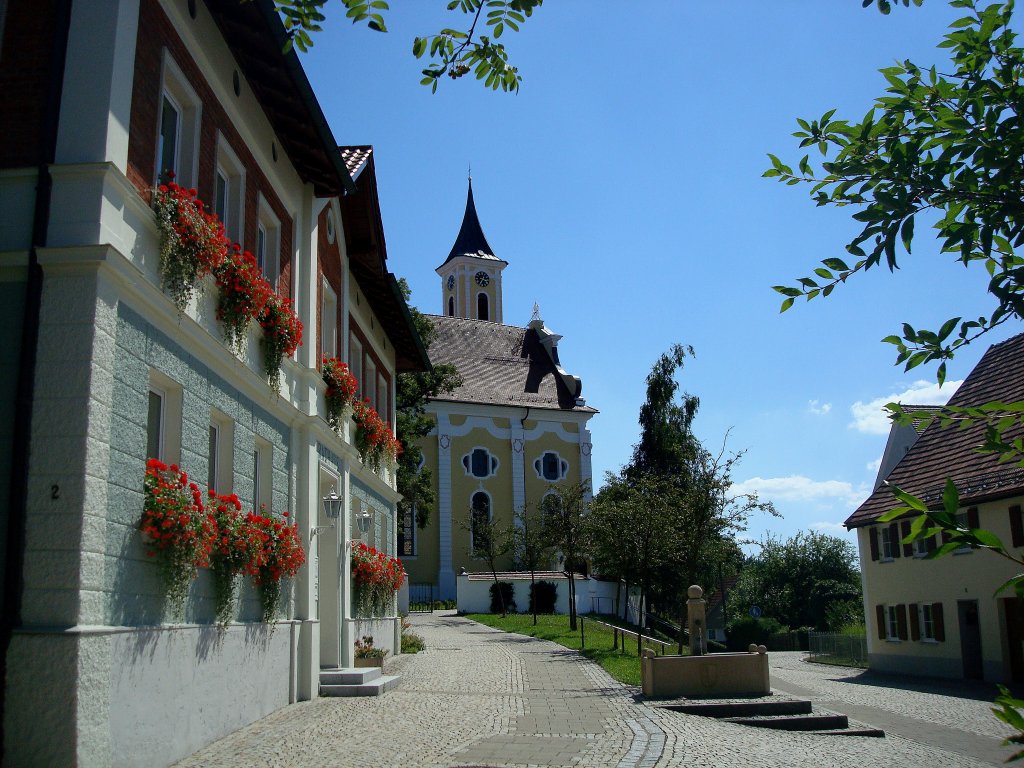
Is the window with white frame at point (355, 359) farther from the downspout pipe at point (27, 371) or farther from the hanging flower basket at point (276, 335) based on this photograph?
the downspout pipe at point (27, 371)

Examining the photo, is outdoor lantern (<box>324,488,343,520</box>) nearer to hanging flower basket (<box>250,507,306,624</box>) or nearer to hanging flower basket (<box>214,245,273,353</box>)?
hanging flower basket (<box>250,507,306,624</box>)

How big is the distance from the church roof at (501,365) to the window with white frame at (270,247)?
41.1 m

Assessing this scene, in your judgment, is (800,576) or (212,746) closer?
(212,746)

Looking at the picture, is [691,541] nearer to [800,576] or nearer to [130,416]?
[130,416]

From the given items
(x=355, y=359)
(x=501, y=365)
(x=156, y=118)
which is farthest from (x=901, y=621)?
(x=501, y=365)

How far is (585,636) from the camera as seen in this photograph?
30.1 metres

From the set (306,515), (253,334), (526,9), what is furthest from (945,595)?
(526,9)

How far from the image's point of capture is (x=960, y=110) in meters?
4.24

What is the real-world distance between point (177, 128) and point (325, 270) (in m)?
6.30

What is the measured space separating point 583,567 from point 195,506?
3728 cm

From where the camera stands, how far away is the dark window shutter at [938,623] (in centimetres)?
2648

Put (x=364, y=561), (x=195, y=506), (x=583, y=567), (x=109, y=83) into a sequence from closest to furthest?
1. (x=109, y=83)
2. (x=195, y=506)
3. (x=364, y=561)
4. (x=583, y=567)

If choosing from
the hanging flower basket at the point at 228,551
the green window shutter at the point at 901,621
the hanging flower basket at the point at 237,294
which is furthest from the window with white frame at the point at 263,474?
the green window shutter at the point at 901,621

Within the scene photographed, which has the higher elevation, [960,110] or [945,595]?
[960,110]
